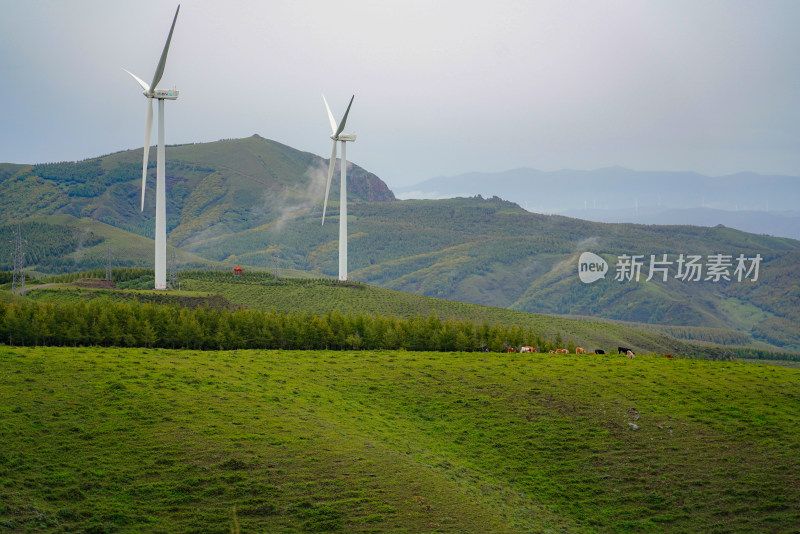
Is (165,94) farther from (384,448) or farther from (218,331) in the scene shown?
(384,448)

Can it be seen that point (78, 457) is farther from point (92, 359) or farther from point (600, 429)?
point (600, 429)

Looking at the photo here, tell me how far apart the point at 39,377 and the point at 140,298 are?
63101 millimetres

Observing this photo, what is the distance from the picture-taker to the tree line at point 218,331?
75.0 metres

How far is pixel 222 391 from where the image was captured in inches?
2275

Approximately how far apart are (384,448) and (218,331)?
40974mm

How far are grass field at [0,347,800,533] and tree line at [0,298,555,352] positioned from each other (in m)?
9.71

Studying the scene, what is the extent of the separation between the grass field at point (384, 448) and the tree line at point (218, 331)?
382 inches

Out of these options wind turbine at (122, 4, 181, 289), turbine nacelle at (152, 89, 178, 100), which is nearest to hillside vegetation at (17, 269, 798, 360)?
wind turbine at (122, 4, 181, 289)

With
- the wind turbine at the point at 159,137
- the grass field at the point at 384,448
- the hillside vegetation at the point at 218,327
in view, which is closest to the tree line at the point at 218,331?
the hillside vegetation at the point at 218,327

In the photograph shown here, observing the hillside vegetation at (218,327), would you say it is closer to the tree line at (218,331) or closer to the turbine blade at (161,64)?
the tree line at (218,331)

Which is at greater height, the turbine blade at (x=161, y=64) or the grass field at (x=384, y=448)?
the turbine blade at (x=161, y=64)

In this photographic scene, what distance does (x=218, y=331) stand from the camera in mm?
85312

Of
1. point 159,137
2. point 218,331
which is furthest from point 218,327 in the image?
point 159,137

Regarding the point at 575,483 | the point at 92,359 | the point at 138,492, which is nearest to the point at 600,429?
the point at 575,483
